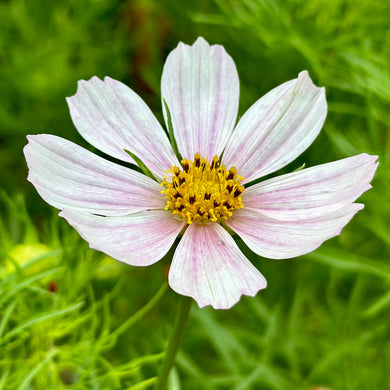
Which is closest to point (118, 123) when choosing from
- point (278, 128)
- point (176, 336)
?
point (278, 128)

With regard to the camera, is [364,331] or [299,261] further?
[299,261]

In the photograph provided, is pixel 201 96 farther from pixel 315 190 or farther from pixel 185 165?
pixel 315 190

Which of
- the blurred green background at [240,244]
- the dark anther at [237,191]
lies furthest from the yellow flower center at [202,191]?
the blurred green background at [240,244]

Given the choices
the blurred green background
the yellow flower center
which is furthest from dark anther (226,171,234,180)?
the blurred green background

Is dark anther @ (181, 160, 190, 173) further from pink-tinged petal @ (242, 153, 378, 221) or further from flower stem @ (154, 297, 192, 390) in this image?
flower stem @ (154, 297, 192, 390)

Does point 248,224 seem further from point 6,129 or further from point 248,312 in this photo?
point 6,129

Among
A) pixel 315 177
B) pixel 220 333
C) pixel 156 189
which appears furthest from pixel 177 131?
pixel 220 333

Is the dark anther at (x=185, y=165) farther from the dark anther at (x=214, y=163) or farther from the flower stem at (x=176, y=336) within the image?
the flower stem at (x=176, y=336)
